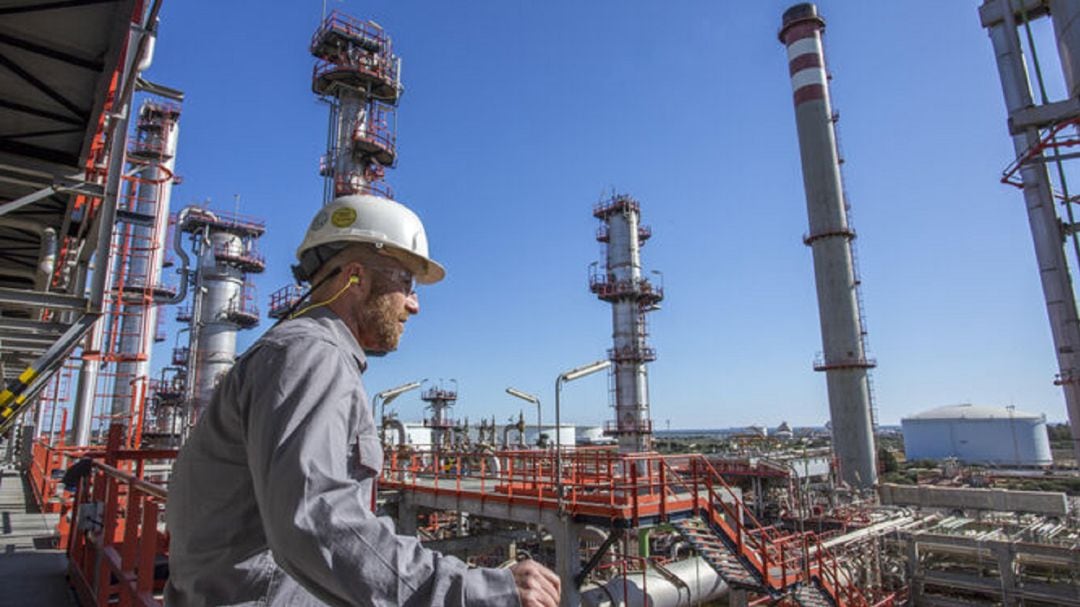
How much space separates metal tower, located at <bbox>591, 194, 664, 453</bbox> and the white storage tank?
4496cm

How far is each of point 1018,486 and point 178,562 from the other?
167 feet

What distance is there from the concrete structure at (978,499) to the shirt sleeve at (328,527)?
3090 cm

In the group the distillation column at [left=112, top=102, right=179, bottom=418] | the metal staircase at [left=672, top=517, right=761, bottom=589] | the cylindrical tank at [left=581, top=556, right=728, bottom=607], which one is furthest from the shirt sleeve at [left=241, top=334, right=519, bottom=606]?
the distillation column at [left=112, top=102, right=179, bottom=418]

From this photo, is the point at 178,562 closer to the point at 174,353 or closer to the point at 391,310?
the point at 391,310

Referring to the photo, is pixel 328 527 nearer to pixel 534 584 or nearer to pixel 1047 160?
pixel 534 584

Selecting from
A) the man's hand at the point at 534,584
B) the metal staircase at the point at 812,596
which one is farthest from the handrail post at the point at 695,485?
the man's hand at the point at 534,584

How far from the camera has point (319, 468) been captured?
112 cm

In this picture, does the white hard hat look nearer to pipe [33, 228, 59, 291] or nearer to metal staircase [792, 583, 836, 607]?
pipe [33, 228, 59, 291]

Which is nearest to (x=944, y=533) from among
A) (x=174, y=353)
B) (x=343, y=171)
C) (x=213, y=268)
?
(x=343, y=171)

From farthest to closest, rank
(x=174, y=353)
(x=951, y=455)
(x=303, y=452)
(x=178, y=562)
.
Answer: (x=951, y=455) < (x=174, y=353) < (x=178, y=562) < (x=303, y=452)

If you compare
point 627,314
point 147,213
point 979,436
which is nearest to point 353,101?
point 147,213

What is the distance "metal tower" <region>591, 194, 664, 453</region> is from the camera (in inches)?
1277

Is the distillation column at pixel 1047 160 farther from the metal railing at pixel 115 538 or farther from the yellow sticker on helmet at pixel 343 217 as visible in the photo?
the metal railing at pixel 115 538

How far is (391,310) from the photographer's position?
1.88m
